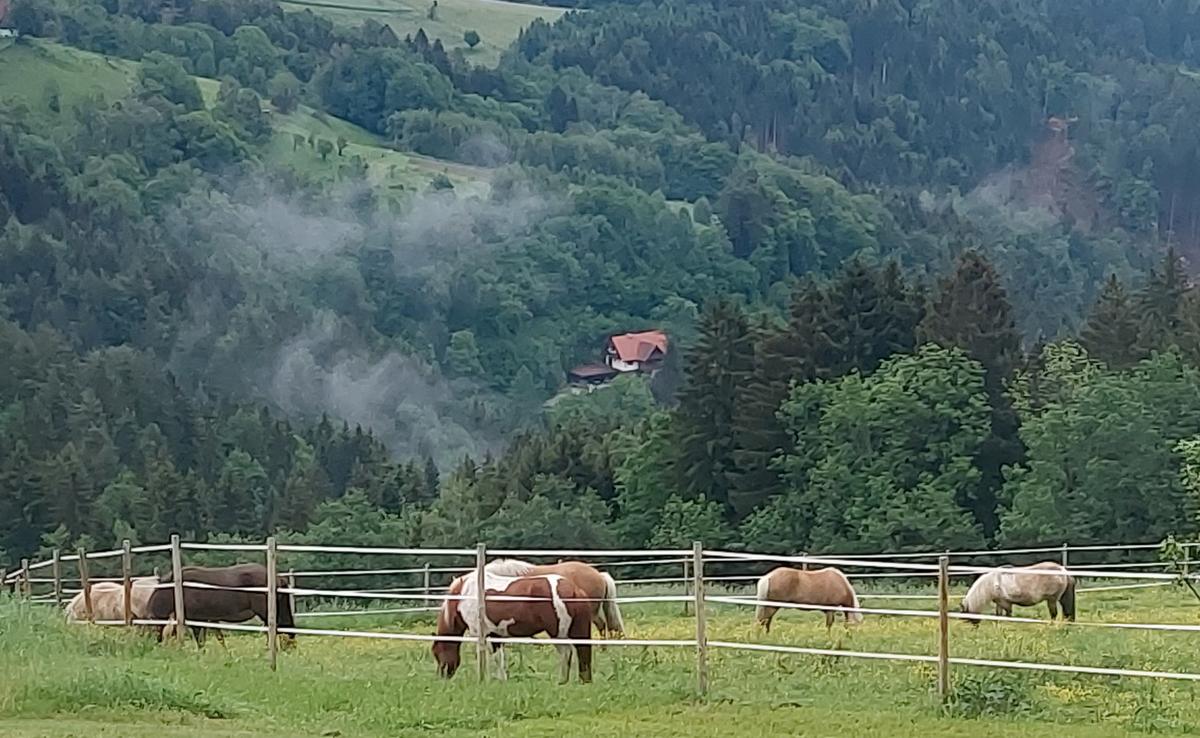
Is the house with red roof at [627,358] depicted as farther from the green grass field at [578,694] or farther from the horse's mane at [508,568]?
the green grass field at [578,694]

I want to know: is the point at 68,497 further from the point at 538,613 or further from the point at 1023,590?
the point at 538,613

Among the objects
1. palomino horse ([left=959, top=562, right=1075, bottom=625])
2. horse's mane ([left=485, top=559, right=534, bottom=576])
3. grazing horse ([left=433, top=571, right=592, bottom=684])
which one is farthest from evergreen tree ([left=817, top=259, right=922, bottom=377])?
grazing horse ([left=433, top=571, right=592, bottom=684])

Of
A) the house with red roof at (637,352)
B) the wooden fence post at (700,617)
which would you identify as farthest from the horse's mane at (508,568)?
the house with red roof at (637,352)

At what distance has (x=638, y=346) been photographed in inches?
6644

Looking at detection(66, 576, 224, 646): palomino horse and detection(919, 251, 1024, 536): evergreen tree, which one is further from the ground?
detection(919, 251, 1024, 536): evergreen tree

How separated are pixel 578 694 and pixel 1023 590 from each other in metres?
Result: 10.7

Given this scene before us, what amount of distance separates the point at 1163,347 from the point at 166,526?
4431 centimetres

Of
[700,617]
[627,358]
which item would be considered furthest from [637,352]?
[700,617]

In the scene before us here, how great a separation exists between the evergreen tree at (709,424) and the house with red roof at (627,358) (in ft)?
323

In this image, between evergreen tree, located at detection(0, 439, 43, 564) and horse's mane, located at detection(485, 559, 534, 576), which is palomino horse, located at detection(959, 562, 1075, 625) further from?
evergreen tree, located at detection(0, 439, 43, 564)

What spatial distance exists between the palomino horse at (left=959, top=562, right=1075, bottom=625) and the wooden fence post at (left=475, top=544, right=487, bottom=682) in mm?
9259

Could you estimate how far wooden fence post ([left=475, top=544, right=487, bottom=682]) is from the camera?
53.1 ft

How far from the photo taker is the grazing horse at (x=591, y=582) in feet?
58.9

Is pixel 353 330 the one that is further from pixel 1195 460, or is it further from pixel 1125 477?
pixel 1195 460
